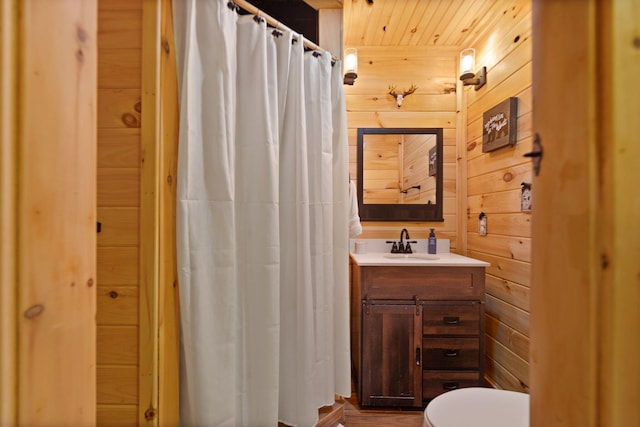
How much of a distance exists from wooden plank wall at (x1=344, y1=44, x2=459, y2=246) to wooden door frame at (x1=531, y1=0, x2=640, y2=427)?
1.89m

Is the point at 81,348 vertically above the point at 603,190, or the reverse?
the point at 603,190

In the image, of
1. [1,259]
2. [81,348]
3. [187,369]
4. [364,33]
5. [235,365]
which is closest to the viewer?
[1,259]

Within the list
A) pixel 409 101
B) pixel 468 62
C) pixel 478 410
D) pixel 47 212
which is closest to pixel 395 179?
pixel 409 101

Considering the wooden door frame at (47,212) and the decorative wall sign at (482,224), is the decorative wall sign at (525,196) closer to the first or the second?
the decorative wall sign at (482,224)

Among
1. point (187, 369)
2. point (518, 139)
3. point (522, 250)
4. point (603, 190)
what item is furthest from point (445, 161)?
point (187, 369)

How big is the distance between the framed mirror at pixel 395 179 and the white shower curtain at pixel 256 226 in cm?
78

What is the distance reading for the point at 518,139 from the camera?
5.68ft

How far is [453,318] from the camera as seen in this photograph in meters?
1.76

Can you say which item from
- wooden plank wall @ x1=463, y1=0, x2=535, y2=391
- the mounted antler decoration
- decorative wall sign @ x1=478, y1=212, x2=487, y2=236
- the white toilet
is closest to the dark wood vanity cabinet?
wooden plank wall @ x1=463, y1=0, x2=535, y2=391

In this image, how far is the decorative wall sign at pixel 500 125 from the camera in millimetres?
1758

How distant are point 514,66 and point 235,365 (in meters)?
2.23


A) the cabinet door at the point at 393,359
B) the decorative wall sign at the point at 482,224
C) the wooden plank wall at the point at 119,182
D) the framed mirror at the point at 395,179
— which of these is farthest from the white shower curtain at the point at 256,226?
the decorative wall sign at the point at 482,224

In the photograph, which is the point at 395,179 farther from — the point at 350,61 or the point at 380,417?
the point at 380,417

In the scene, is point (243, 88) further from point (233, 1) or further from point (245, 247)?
point (245, 247)
